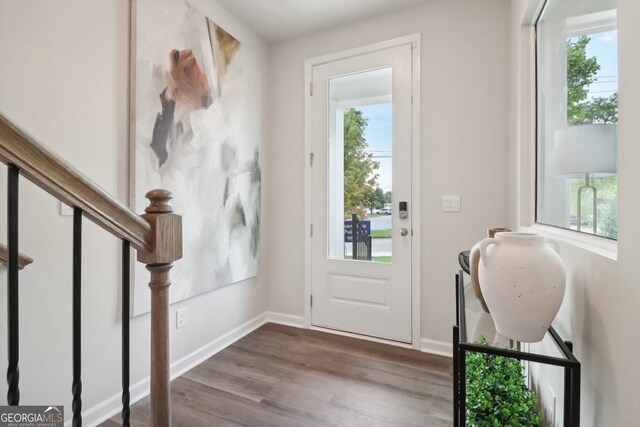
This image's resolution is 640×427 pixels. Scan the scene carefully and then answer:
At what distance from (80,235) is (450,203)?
85.6 inches

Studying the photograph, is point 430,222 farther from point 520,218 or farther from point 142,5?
point 142,5

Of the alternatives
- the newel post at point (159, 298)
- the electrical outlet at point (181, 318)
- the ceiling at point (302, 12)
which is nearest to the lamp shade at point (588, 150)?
the newel post at point (159, 298)

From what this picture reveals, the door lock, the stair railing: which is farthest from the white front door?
the stair railing

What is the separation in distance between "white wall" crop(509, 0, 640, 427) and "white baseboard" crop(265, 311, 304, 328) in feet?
6.90

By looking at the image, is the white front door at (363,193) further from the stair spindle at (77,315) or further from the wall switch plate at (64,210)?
the stair spindle at (77,315)

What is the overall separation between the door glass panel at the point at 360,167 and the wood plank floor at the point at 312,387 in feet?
2.52

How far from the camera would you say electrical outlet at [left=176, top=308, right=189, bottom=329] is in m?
2.03

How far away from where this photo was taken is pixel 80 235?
68 cm

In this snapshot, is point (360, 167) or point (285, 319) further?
point (285, 319)

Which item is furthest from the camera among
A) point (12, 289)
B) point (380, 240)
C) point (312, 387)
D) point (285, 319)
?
point (285, 319)

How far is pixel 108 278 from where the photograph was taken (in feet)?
5.32

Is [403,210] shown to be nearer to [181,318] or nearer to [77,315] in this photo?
[181,318]

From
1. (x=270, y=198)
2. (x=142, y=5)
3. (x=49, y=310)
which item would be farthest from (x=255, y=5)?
(x=49, y=310)

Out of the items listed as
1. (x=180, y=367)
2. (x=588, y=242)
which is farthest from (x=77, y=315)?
(x=180, y=367)
